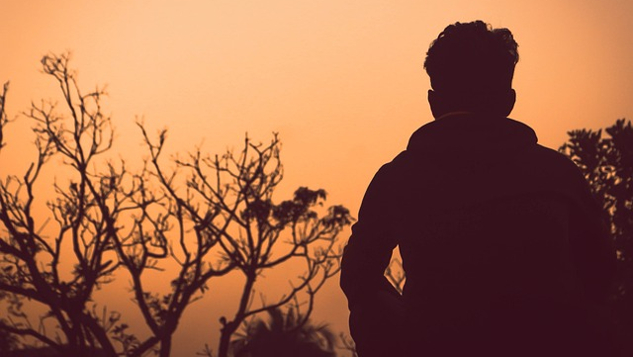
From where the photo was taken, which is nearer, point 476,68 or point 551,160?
point 551,160

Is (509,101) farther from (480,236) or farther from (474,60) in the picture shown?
(480,236)

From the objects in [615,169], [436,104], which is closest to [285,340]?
[615,169]

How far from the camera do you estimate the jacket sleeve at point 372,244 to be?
2.49 meters

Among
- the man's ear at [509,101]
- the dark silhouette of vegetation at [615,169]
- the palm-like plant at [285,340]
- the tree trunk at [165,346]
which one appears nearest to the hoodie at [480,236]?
the man's ear at [509,101]

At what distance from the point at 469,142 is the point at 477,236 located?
34 cm

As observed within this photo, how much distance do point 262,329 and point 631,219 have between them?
818 inches

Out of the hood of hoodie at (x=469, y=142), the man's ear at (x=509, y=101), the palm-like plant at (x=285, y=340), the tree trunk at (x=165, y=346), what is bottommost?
the hood of hoodie at (x=469, y=142)

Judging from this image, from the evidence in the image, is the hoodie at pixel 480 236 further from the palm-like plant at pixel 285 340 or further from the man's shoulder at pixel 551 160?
the palm-like plant at pixel 285 340

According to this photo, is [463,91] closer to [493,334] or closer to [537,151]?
[537,151]

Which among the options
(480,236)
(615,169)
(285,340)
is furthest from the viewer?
(285,340)

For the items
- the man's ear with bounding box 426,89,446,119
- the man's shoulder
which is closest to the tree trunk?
the man's ear with bounding box 426,89,446,119

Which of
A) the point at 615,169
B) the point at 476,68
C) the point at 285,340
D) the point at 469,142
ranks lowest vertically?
the point at 469,142

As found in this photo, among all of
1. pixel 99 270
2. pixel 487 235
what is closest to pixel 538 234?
pixel 487 235

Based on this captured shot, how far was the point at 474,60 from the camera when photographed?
2625mm
